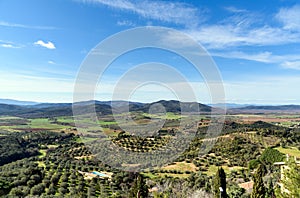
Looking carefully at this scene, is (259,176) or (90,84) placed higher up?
(90,84)

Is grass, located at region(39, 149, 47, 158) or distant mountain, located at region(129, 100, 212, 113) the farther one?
grass, located at region(39, 149, 47, 158)

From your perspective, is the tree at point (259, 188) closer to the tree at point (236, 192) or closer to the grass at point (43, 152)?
the tree at point (236, 192)

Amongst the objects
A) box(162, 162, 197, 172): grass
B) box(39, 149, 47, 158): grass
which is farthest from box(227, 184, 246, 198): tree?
box(39, 149, 47, 158): grass

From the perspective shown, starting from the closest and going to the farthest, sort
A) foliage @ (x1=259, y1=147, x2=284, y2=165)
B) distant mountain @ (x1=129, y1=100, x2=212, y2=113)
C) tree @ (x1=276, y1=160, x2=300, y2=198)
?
tree @ (x1=276, y1=160, x2=300, y2=198), distant mountain @ (x1=129, y1=100, x2=212, y2=113), foliage @ (x1=259, y1=147, x2=284, y2=165)

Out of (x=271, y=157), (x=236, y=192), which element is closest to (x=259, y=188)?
(x=236, y=192)

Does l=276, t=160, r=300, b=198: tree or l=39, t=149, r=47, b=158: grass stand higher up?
l=276, t=160, r=300, b=198: tree

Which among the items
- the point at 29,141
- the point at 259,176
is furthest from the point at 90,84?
the point at 29,141

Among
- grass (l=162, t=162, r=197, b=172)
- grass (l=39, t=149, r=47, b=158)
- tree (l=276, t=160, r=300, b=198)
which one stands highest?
tree (l=276, t=160, r=300, b=198)

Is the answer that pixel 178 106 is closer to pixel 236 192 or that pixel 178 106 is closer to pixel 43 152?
pixel 236 192

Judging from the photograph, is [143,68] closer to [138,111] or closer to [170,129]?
[138,111]

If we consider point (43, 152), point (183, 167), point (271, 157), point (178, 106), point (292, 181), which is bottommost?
point (43, 152)

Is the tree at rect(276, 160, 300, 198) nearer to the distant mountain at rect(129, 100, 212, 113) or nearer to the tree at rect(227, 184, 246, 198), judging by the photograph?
the distant mountain at rect(129, 100, 212, 113)
